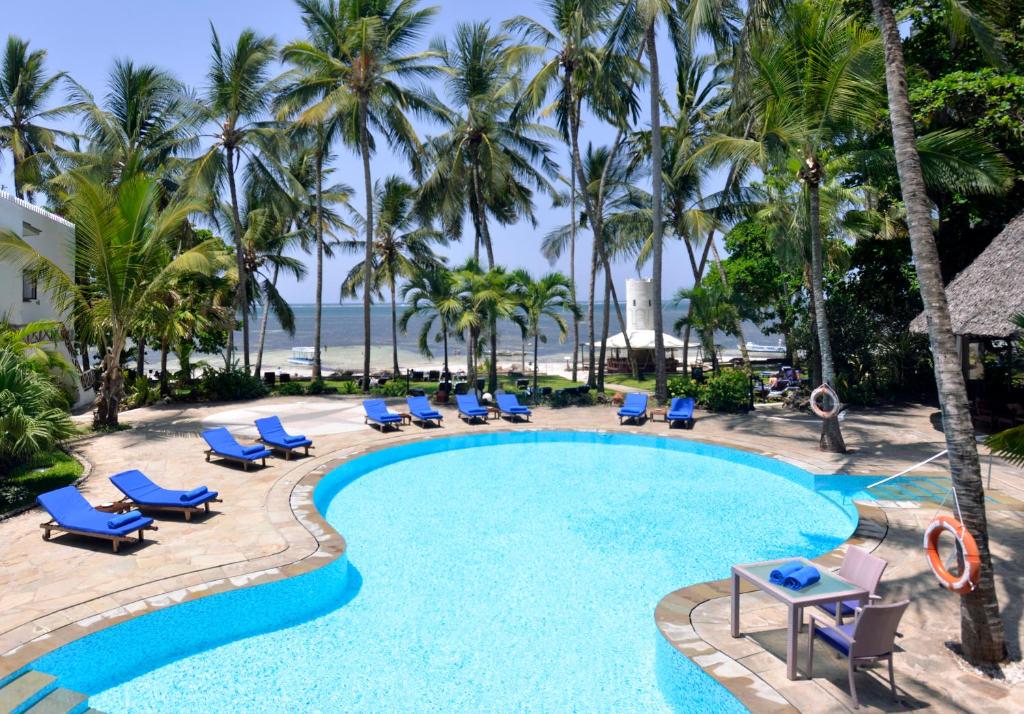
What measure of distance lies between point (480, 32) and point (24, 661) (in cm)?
2173

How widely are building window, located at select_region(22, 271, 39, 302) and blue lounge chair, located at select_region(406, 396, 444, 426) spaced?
10500 mm

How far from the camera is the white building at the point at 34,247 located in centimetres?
1531

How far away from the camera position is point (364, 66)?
2025 centimetres

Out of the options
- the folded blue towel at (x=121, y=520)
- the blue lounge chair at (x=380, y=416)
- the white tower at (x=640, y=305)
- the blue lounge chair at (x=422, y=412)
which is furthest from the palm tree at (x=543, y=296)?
the white tower at (x=640, y=305)

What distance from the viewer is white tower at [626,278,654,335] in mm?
33469

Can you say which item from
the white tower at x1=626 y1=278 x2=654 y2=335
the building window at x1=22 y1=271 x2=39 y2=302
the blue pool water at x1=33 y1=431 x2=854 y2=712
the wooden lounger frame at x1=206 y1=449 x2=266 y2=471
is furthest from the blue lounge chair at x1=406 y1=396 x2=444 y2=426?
the white tower at x1=626 y1=278 x2=654 y2=335

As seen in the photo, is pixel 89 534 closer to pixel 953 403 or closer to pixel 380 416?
pixel 380 416

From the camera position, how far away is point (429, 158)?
80.2ft

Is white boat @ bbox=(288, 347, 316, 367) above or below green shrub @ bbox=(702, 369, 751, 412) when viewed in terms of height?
above

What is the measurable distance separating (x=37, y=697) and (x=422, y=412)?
11.7 meters

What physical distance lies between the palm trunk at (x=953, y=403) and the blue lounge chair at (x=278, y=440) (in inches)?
425

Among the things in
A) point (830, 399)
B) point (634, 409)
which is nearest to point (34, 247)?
point (634, 409)

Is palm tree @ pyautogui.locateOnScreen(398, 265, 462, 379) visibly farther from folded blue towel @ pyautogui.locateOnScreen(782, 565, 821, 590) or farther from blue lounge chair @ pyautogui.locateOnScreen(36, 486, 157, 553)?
folded blue towel @ pyautogui.locateOnScreen(782, 565, 821, 590)

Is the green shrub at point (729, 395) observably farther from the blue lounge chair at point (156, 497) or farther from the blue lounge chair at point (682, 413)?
the blue lounge chair at point (156, 497)
